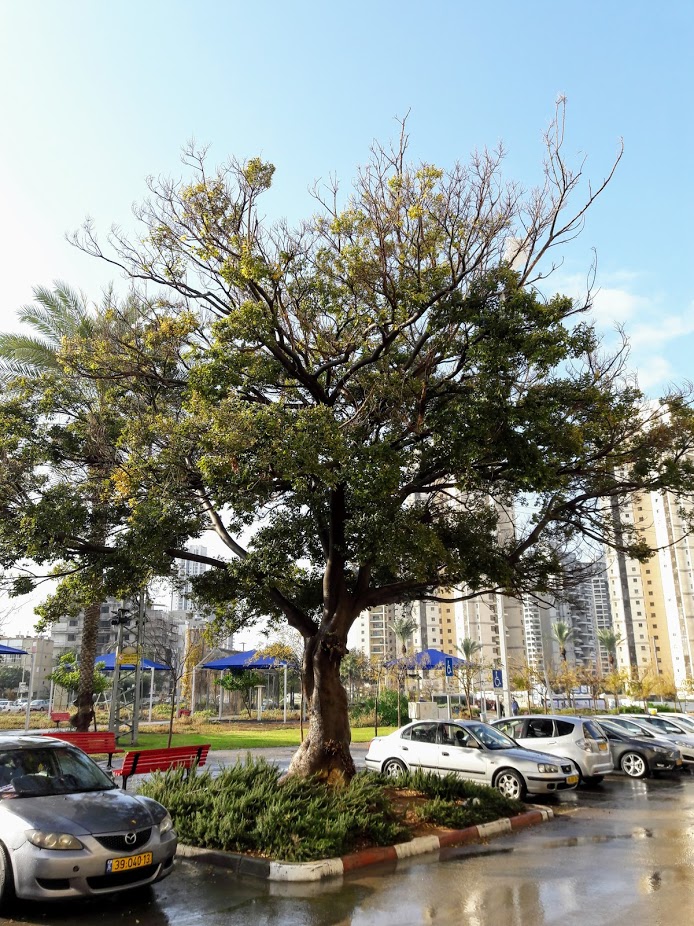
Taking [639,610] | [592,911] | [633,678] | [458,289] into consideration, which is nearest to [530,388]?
[458,289]

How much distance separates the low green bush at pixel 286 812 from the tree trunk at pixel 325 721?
28.7 inches

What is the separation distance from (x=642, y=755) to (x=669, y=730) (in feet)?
15.4

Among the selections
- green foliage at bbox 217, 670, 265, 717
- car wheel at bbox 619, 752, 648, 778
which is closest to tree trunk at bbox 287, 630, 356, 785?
car wheel at bbox 619, 752, 648, 778

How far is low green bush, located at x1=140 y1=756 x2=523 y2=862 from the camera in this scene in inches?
332

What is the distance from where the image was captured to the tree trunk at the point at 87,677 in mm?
22500

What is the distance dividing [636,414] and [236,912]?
10.6 meters

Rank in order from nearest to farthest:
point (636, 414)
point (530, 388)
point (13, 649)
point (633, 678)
Answer: point (530, 388), point (636, 414), point (13, 649), point (633, 678)

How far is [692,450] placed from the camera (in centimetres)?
1429

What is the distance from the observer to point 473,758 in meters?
13.6

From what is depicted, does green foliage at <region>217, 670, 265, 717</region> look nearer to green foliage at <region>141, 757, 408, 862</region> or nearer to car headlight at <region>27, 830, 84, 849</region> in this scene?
green foliage at <region>141, 757, 408, 862</region>

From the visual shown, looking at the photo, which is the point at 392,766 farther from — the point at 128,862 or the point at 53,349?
the point at 53,349

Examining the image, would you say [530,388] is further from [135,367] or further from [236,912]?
[236,912]

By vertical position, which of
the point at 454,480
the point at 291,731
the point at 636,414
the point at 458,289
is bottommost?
the point at 291,731

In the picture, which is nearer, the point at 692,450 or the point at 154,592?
the point at 692,450
